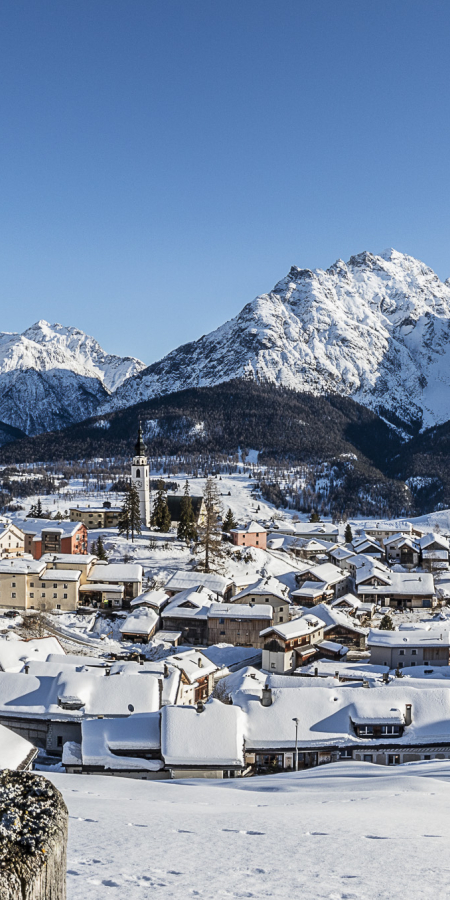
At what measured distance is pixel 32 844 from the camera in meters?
2.86

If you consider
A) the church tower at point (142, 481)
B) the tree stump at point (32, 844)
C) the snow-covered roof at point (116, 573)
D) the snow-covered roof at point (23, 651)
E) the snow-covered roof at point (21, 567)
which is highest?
the church tower at point (142, 481)

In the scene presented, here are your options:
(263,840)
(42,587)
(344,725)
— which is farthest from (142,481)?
(263,840)

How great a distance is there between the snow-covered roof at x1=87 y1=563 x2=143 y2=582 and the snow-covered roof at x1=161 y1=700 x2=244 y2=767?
32.9 metres

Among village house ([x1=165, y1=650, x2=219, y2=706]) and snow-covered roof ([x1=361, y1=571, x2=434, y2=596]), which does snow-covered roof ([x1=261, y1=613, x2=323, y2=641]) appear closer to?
village house ([x1=165, y1=650, x2=219, y2=706])

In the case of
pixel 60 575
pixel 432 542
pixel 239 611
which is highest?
pixel 432 542

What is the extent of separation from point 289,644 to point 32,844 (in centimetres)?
4754

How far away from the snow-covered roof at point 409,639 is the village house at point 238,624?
9.03m

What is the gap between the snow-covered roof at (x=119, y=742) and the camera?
88.9 feet

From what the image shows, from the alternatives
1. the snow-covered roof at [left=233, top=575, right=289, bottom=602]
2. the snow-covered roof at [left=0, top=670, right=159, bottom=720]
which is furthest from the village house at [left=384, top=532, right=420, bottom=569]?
the snow-covered roof at [left=0, top=670, right=159, bottom=720]

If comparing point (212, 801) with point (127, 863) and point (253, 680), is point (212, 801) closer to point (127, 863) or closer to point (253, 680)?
point (127, 863)

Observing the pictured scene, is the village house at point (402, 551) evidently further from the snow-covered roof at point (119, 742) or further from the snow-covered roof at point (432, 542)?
the snow-covered roof at point (119, 742)

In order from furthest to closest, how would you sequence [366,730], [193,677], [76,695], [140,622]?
[140,622] < [193,677] < [76,695] < [366,730]

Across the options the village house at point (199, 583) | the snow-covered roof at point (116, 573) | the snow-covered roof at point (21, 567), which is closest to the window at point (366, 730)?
the village house at point (199, 583)

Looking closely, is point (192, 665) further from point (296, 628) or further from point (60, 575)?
point (60, 575)
